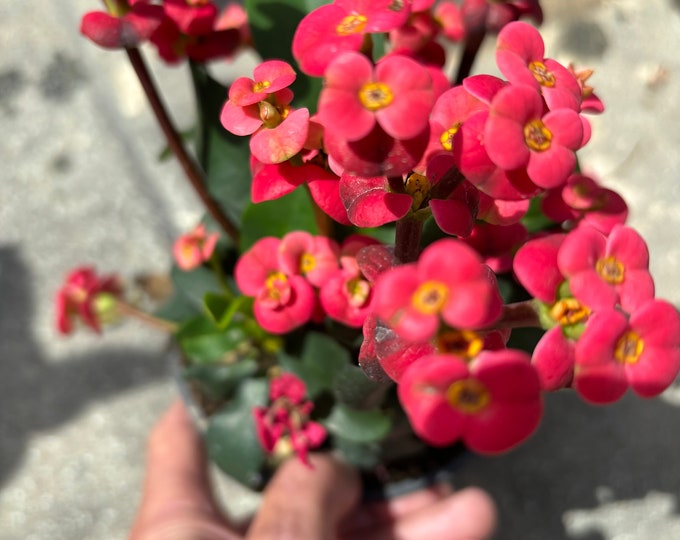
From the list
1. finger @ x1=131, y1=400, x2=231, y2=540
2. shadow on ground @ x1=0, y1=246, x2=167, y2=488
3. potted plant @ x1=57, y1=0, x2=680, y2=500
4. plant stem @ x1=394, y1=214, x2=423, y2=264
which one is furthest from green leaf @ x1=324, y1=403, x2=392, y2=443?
shadow on ground @ x1=0, y1=246, x2=167, y2=488

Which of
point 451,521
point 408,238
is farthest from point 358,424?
point 408,238

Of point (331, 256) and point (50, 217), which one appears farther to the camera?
point (50, 217)

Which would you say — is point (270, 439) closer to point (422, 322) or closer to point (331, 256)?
point (331, 256)

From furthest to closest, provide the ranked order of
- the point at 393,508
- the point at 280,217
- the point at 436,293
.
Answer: the point at 393,508 → the point at 280,217 → the point at 436,293

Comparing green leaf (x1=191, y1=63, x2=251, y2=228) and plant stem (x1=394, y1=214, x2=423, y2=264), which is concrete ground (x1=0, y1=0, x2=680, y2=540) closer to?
green leaf (x1=191, y1=63, x2=251, y2=228)

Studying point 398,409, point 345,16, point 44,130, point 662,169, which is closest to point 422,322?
point 345,16

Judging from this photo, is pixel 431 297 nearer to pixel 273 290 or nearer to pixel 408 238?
pixel 408 238

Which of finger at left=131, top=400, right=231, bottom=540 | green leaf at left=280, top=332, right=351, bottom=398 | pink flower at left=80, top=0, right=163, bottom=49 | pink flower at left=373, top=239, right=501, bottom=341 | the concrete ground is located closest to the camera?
pink flower at left=373, top=239, right=501, bottom=341
